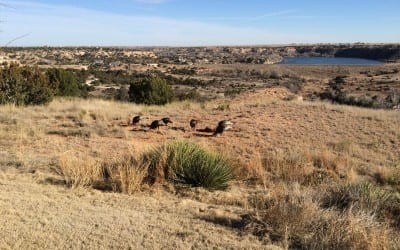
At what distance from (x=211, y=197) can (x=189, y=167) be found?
0.96 meters

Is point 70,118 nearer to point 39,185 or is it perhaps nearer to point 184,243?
point 39,185

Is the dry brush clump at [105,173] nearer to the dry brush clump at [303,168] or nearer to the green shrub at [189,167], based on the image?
the green shrub at [189,167]

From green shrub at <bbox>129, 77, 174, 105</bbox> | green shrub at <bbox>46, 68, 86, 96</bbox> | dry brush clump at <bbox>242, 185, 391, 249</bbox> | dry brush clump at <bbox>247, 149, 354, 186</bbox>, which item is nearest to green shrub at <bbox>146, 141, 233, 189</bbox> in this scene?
dry brush clump at <bbox>247, 149, 354, 186</bbox>

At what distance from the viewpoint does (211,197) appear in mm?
8461

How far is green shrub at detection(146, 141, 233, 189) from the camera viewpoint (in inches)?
354

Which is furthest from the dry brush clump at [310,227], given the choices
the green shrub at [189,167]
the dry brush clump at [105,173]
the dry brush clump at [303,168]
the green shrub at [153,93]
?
the green shrub at [153,93]

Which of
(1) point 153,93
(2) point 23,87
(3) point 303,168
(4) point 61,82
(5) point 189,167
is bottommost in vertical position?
(1) point 153,93

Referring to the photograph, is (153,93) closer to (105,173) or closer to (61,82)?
(61,82)

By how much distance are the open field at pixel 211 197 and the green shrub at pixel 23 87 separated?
5.78 m

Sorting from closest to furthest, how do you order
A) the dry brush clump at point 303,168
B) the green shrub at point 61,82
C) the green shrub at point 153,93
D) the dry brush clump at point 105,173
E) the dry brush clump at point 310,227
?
the dry brush clump at point 310,227
the dry brush clump at point 105,173
the dry brush clump at point 303,168
the green shrub at point 153,93
the green shrub at point 61,82

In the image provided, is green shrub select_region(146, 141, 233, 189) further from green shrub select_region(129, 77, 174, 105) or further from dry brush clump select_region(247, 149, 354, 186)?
green shrub select_region(129, 77, 174, 105)

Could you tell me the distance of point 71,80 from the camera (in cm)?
3106

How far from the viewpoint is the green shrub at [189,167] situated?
8.99 m

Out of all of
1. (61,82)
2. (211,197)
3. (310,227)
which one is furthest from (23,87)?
(310,227)
